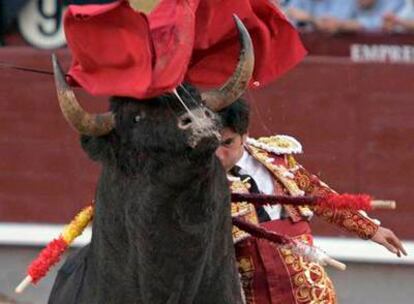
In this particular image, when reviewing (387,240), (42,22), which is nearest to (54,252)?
(387,240)

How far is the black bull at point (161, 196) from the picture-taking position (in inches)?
114

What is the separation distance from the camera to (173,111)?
2.93 meters

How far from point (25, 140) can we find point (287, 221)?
3897mm

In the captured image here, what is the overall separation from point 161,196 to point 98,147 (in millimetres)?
212

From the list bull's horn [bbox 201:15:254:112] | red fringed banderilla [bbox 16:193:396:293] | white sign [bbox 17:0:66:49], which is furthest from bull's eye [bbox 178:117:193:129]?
white sign [bbox 17:0:66:49]

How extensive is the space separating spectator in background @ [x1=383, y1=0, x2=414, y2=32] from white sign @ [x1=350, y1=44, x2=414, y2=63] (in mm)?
155

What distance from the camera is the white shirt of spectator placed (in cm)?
365

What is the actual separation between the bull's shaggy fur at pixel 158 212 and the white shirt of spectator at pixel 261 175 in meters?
0.47

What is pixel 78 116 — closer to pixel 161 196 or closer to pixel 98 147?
pixel 98 147

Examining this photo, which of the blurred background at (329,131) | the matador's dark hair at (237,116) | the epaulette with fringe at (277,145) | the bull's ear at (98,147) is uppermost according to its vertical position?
the bull's ear at (98,147)

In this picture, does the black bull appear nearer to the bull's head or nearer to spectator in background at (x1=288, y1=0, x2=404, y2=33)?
the bull's head

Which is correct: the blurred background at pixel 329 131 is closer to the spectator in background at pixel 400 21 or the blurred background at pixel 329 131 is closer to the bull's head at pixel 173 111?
the spectator in background at pixel 400 21

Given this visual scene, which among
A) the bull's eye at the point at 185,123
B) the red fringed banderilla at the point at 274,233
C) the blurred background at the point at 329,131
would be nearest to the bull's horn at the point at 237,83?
the bull's eye at the point at 185,123

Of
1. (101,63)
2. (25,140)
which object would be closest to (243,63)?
(101,63)
